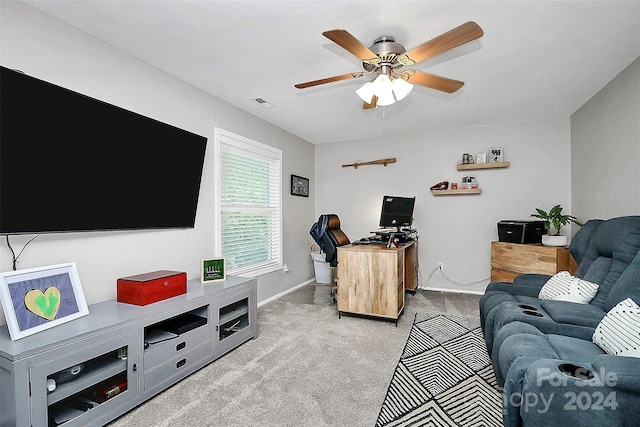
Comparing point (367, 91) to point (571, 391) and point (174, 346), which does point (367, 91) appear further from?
point (174, 346)

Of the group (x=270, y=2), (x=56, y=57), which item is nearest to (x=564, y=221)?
(x=270, y=2)

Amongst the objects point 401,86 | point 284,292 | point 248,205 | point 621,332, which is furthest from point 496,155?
point 284,292

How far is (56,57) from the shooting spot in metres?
1.93

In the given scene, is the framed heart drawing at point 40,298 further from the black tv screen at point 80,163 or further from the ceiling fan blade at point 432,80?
the ceiling fan blade at point 432,80

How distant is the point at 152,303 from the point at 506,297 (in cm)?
262

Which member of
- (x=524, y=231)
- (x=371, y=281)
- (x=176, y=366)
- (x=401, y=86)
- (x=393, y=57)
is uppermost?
(x=393, y=57)

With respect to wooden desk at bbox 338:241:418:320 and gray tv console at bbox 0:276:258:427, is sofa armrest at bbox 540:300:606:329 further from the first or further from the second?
gray tv console at bbox 0:276:258:427

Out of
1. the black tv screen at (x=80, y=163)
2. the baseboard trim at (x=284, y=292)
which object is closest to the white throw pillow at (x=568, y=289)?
the baseboard trim at (x=284, y=292)

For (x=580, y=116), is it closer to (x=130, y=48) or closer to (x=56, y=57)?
(x=130, y=48)

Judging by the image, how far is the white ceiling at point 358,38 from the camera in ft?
6.00

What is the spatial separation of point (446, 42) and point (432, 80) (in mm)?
523

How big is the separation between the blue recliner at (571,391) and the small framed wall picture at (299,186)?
370 cm

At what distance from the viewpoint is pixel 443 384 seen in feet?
6.78

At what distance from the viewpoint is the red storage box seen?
6.75 ft
